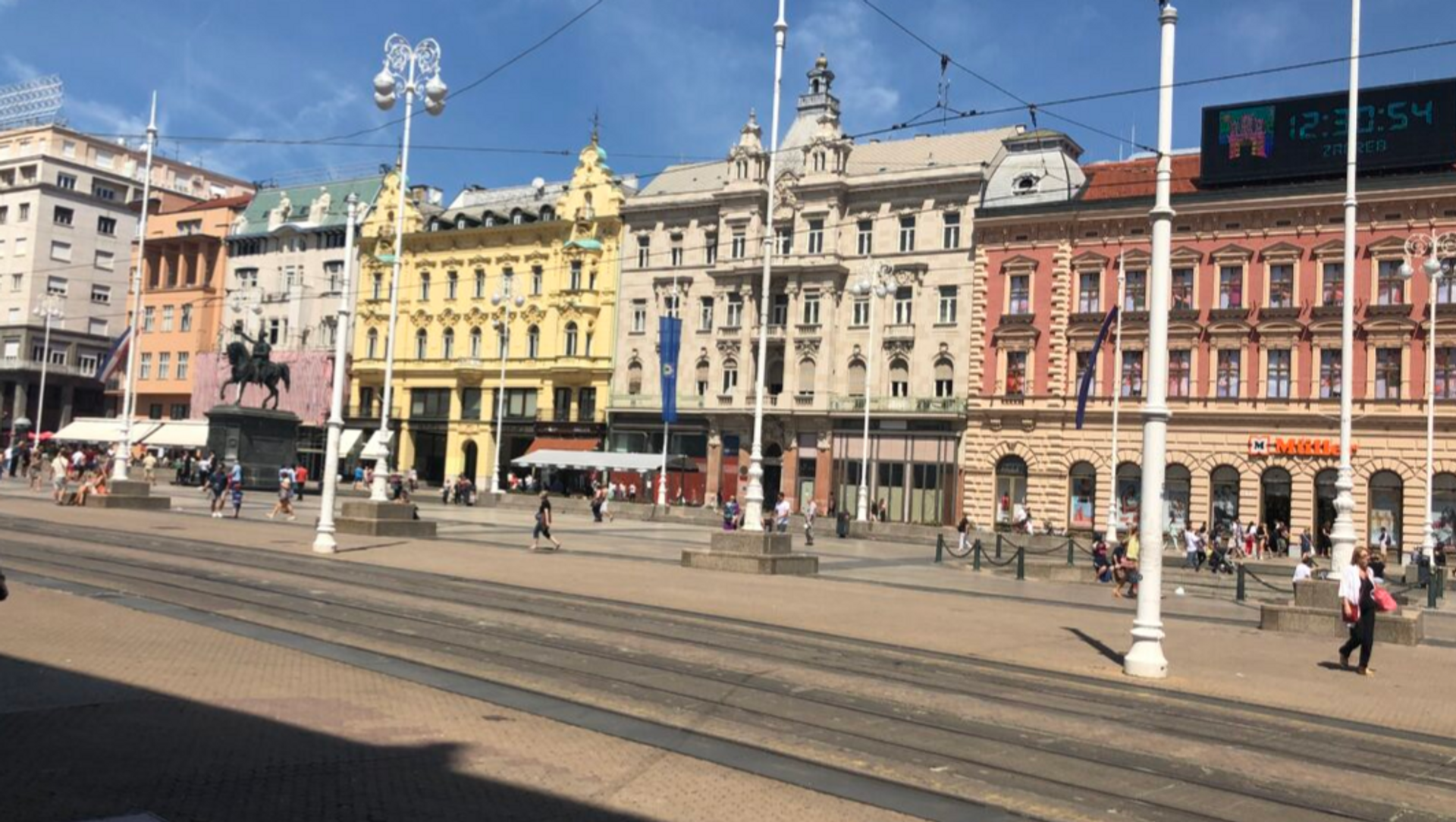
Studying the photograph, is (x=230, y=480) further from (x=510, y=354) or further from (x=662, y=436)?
(x=510, y=354)

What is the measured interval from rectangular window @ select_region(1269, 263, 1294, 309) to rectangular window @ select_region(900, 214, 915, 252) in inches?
663

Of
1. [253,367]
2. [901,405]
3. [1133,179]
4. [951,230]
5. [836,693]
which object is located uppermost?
[1133,179]

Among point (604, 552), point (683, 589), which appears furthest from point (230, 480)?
point (683, 589)

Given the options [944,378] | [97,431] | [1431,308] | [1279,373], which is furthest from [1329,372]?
[97,431]

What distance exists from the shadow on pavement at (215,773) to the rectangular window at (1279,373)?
1851 inches

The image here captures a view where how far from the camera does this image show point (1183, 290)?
51.0 m

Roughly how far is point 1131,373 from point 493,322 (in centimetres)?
3820

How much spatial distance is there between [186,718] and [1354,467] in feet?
152

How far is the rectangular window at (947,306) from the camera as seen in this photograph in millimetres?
57688

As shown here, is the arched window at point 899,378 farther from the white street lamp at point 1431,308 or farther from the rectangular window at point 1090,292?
the white street lamp at point 1431,308

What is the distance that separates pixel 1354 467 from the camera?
4575 centimetres

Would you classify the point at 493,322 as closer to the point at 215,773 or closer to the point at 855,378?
the point at 855,378

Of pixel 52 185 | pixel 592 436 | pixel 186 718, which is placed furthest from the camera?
pixel 52 185

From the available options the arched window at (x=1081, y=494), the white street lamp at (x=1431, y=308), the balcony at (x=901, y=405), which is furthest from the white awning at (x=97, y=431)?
the white street lamp at (x=1431, y=308)
